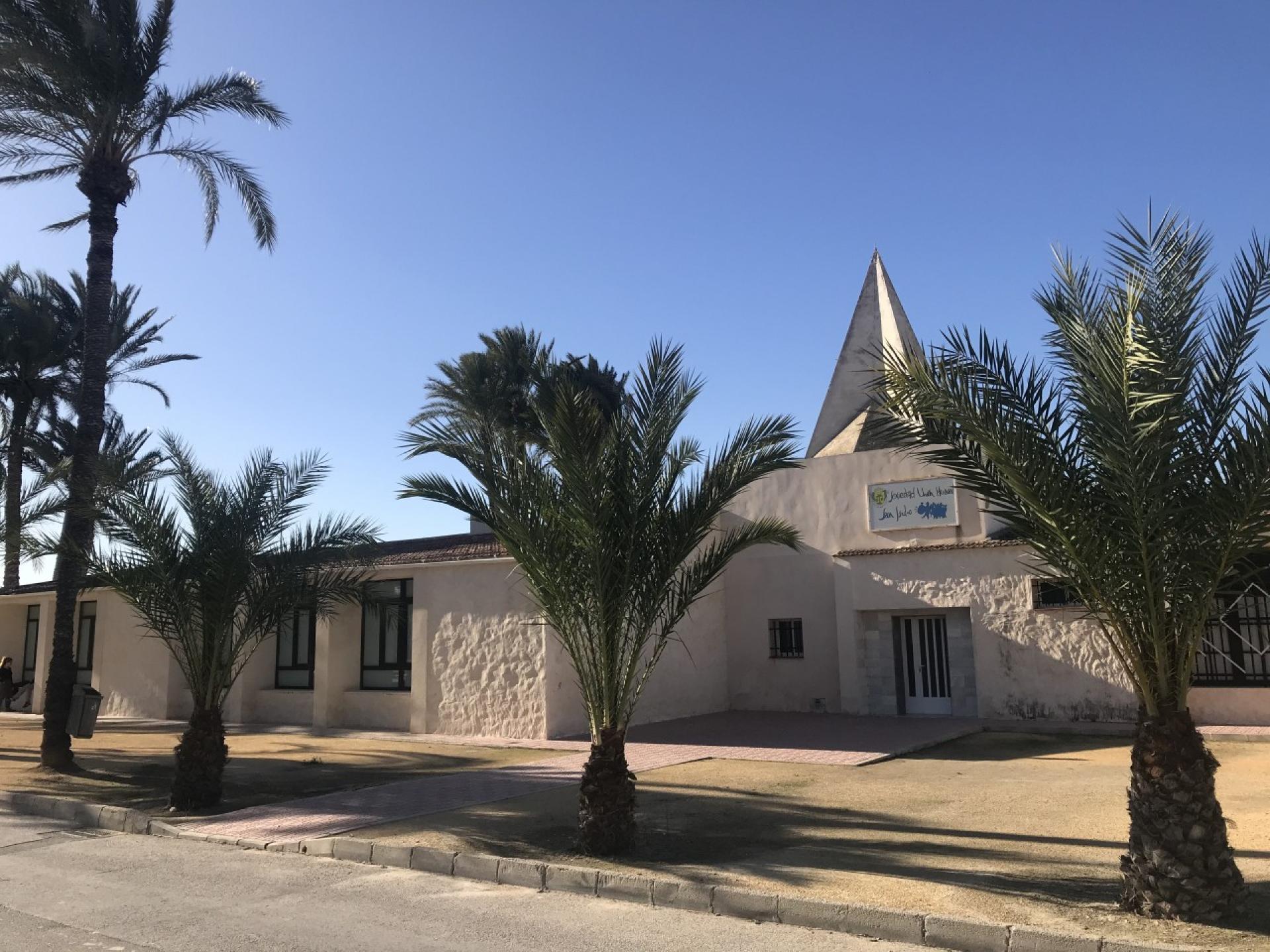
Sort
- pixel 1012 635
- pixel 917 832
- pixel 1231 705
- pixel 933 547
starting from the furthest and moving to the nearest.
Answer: pixel 933 547, pixel 1012 635, pixel 1231 705, pixel 917 832

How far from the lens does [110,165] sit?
49.0ft

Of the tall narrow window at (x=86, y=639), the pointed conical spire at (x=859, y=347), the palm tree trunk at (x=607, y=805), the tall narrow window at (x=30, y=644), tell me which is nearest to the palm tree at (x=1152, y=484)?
the palm tree trunk at (x=607, y=805)

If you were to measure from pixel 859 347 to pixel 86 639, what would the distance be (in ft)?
71.5

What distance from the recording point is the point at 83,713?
1423cm

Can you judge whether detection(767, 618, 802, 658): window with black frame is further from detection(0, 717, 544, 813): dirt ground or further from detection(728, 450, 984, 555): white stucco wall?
detection(0, 717, 544, 813): dirt ground

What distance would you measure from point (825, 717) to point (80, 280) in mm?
25426

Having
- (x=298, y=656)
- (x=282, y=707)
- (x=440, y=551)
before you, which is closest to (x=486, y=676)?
(x=440, y=551)

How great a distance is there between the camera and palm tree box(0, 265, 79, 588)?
86.3 ft

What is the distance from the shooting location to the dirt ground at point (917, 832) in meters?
6.28

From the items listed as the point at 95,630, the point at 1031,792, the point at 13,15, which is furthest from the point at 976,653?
the point at 95,630

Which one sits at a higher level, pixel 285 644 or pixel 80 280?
pixel 80 280

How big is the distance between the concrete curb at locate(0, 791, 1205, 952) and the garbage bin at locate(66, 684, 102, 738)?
506cm

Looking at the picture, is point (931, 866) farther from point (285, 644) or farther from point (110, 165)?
point (285, 644)

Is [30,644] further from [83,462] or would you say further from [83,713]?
[83,462]
